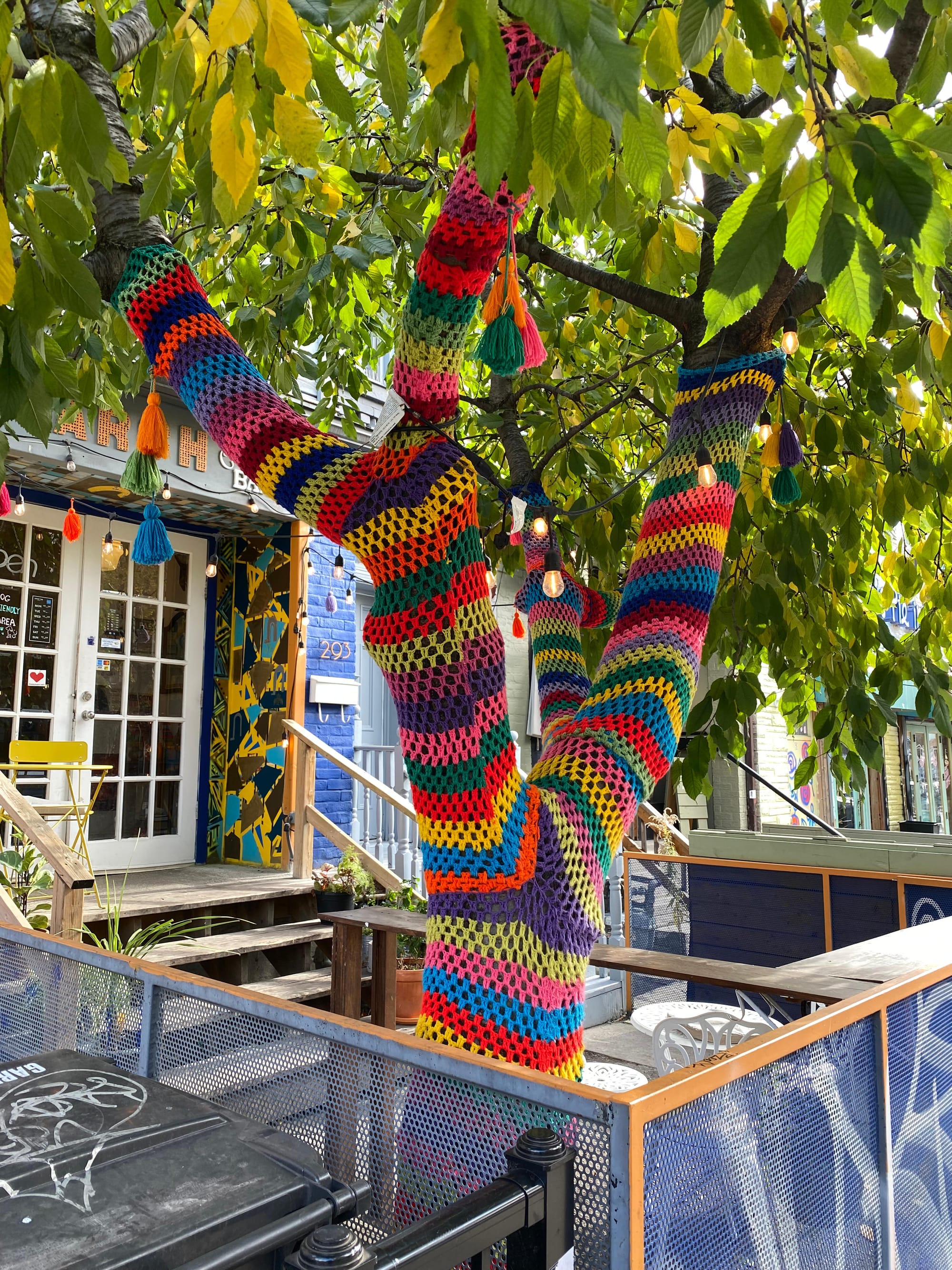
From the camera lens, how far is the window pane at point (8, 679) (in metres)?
6.64

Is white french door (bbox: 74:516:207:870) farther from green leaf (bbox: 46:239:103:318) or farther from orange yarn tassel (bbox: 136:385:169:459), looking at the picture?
green leaf (bbox: 46:239:103:318)

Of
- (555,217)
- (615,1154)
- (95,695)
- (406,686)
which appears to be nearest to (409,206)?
(555,217)

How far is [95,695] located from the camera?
7148 mm

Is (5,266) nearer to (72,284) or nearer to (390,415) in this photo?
(72,284)

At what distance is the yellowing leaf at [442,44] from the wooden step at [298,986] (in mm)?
4882

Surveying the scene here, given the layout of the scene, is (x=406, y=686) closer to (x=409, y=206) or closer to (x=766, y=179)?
(x=766, y=179)

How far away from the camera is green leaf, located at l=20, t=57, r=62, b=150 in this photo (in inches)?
57.4

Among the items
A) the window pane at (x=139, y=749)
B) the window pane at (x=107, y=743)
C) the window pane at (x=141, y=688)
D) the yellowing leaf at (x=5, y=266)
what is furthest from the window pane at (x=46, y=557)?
the yellowing leaf at (x=5, y=266)

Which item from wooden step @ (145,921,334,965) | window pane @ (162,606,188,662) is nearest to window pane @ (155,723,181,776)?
window pane @ (162,606,188,662)

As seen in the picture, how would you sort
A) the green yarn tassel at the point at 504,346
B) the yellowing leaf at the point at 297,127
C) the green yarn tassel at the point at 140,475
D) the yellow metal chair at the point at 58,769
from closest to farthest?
the yellowing leaf at the point at 297,127
the green yarn tassel at the point at 504,346
the green yarn tassel at the point at 140,475
the yellow metal chair at the point at 58,769

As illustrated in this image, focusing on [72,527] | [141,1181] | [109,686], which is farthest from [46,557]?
[141,1181]

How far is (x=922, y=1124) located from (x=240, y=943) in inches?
184

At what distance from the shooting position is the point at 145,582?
7.59 m

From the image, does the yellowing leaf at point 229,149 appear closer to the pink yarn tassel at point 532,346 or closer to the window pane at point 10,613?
the pink yarn tassel at point 532,346
